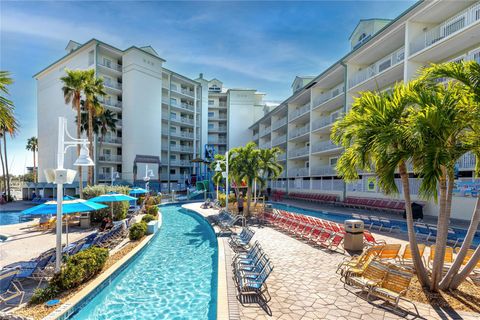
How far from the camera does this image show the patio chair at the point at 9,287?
20.2 ft

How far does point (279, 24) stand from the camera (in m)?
14.1

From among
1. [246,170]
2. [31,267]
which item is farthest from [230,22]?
[31,267]

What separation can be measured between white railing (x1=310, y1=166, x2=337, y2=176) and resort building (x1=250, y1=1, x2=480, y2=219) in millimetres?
118

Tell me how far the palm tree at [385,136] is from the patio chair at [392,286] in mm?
997

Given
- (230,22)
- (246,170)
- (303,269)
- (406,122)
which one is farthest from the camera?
(246,170)

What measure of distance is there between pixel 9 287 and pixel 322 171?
93.1ft

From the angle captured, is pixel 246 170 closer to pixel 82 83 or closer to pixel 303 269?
pixel 303 269

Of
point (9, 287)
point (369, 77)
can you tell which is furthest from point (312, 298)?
point (369, 77)

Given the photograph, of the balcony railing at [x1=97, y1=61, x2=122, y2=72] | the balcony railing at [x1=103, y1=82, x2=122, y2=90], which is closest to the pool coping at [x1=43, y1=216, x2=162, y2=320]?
the balcony railing at [x1=103, y1=82, x2=122, y2=90]

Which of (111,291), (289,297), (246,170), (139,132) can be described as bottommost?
(111,291)

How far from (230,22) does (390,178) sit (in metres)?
11.4

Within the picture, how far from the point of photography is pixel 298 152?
36.1 m

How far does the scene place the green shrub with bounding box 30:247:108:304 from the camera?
20.3ft

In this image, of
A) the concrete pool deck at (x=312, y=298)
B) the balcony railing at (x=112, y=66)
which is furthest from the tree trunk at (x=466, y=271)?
the balcony railing at (x=112, y=66)
